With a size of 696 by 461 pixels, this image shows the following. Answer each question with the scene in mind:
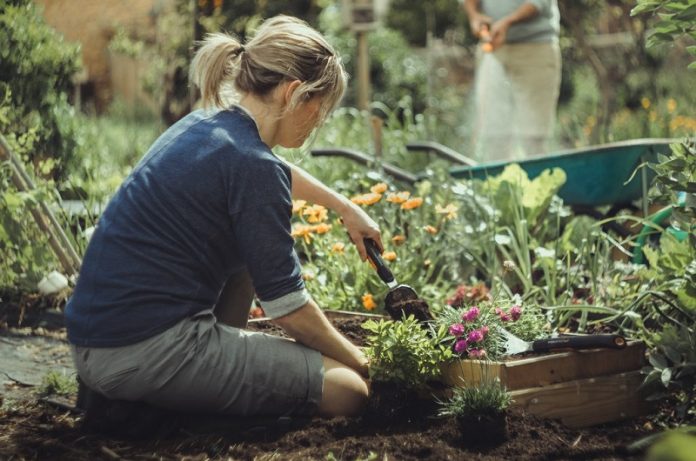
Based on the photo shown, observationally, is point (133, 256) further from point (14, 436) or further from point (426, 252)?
point (426, 252)

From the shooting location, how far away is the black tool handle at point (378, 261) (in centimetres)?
277

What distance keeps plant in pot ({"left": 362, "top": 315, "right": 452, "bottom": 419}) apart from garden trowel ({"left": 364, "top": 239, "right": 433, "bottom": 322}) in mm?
172

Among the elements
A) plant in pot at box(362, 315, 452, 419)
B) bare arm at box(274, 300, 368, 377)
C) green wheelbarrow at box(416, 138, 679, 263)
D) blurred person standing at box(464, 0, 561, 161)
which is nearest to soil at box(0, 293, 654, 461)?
plant in pot at box(362, 315, 452, 419)

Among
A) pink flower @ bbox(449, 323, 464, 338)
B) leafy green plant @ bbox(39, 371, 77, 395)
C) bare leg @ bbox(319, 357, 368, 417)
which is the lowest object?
leafy green plant @ bbox(39, 371, 77, 395)

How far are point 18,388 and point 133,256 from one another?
0.95 metres

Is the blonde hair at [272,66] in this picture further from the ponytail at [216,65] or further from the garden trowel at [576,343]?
the garden trowel at [576,343]

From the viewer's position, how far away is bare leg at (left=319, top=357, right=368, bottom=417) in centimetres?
255

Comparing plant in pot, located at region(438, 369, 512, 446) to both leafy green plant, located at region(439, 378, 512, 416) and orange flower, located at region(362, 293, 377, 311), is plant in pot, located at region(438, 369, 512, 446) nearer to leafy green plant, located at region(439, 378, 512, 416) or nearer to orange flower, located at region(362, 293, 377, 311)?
leafy green plant, located at region(439, 378, 512, 416)

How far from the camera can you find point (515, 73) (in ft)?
18.7

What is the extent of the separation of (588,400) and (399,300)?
612 mm

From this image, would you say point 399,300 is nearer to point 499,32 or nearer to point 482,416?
point 482,416

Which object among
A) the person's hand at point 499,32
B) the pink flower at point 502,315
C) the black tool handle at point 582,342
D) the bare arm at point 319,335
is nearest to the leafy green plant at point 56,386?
the bare arm at point 319,335

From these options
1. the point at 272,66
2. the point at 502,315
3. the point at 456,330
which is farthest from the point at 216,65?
the point at 502,315

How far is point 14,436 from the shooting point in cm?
248
